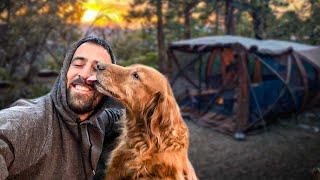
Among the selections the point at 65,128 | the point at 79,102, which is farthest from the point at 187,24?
the point at 65,128

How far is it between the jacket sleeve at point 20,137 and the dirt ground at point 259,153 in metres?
6.03

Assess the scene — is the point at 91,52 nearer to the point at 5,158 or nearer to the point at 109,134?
the point at 109,134

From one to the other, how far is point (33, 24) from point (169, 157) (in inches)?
405

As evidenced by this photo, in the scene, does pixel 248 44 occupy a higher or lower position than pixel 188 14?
lower

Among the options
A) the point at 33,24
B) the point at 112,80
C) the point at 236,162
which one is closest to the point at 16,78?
the point at 33,24

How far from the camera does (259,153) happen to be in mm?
9602

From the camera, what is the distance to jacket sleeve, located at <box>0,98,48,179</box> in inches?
87.6

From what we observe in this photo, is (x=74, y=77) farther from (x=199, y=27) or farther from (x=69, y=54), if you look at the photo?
(x=199, y=27)

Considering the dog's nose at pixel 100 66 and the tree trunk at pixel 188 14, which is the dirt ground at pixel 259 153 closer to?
the dog's nose at pixel 100 66

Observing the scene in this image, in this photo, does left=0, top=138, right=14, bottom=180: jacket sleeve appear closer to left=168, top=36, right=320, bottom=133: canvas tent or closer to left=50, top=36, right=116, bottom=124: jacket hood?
left=50, top=36, right=116, bottom=124: jacket hood

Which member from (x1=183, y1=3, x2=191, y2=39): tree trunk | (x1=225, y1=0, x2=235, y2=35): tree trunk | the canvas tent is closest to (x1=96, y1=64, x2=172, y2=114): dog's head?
the canvas tent

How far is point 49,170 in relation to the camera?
2.60 m

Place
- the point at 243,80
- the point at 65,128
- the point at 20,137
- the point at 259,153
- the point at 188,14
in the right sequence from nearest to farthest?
the point at 20,137
the point at 65,128
the point at 259,153
the point at 243,80
the point at 188,14

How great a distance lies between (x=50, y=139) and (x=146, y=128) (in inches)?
31.3
